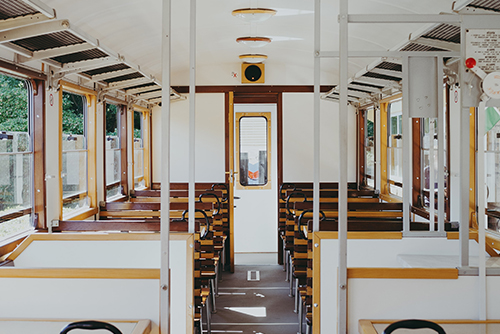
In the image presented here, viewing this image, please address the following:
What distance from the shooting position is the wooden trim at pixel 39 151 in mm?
Result: 4363

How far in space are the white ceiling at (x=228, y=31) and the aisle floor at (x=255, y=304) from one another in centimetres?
300

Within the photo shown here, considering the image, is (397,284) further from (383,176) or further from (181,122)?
(181,122)

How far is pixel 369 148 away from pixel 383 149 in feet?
2.58

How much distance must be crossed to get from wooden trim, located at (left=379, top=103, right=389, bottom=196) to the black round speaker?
2.09 m

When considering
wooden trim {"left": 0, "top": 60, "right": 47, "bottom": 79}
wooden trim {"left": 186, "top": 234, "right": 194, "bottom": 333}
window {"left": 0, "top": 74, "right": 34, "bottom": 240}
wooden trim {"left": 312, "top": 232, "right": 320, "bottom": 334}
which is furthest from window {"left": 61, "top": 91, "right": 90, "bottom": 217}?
wooden trim {"left": 312, "top": 232, "right": 320, "bottom": 334}

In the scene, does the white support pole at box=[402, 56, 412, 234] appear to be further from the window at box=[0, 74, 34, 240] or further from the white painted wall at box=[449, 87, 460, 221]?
A: the window at box=[0, 74, 34, 240]

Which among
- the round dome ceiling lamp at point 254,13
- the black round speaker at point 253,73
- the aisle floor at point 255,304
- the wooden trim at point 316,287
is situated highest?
the black round speaker at point 253,73

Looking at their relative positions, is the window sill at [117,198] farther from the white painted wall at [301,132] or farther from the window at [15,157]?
the white painted wall at [301,132]

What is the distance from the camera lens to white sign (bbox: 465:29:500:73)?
7.91 feet

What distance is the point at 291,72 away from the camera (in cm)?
795

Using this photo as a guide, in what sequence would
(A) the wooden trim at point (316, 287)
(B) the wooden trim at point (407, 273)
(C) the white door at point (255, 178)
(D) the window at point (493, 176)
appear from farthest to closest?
(C) the white door at point (255, 178)
(D) the window at point (493, 176)
(A) the wooden trim at point (316, 287)
(B) the wooden trim at point (407, 273)

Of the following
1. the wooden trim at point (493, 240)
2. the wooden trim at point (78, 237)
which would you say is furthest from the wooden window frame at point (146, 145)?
the wooden trim at point (493, 240)

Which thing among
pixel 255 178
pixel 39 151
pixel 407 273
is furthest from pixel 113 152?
pixel 407 273

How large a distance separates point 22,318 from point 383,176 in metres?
5.48
